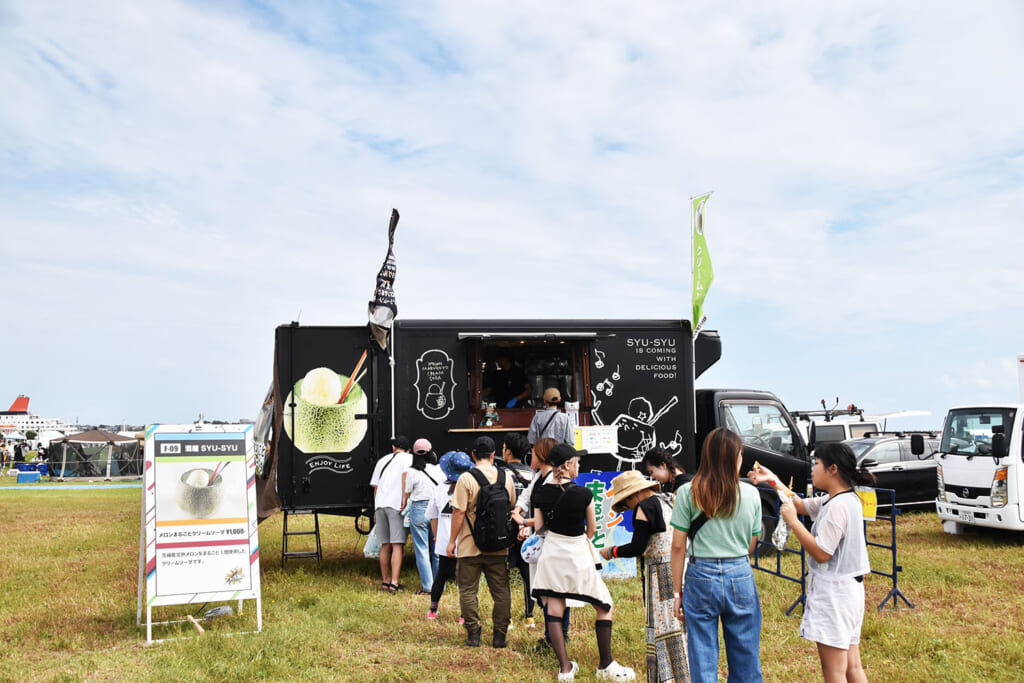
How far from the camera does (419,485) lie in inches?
322

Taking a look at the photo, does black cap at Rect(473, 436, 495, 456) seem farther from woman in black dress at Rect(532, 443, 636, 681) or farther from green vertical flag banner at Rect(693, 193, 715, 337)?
green vertical flag banner at Rect(693, 193, 715, 337)

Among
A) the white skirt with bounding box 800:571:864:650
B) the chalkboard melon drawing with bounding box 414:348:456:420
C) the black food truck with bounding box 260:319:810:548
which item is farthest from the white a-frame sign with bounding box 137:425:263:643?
the white skirt with bounding box 800:571:864:650

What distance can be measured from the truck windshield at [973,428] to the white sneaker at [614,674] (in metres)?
7.96

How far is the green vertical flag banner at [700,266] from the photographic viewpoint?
385 inches

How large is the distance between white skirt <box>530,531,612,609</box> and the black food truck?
12.9 ft

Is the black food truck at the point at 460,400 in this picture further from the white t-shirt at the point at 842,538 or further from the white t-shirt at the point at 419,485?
the white t-shirt at the point at 842,538

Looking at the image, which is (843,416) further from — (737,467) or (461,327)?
(737,467)

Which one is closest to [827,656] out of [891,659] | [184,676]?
[891,659]

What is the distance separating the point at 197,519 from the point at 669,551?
164 inches

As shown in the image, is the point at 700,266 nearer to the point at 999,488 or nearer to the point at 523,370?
the point at 523,370

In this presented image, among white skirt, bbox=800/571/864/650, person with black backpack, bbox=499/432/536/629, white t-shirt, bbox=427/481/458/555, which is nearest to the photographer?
white skirt, bbox=800/571/864/650

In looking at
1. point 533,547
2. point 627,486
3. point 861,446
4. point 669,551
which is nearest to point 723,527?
point 669,551

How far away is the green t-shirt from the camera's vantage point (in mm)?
3975

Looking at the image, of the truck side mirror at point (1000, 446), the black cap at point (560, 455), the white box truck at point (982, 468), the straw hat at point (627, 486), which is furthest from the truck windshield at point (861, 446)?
the straw hat at point (627, 486)
